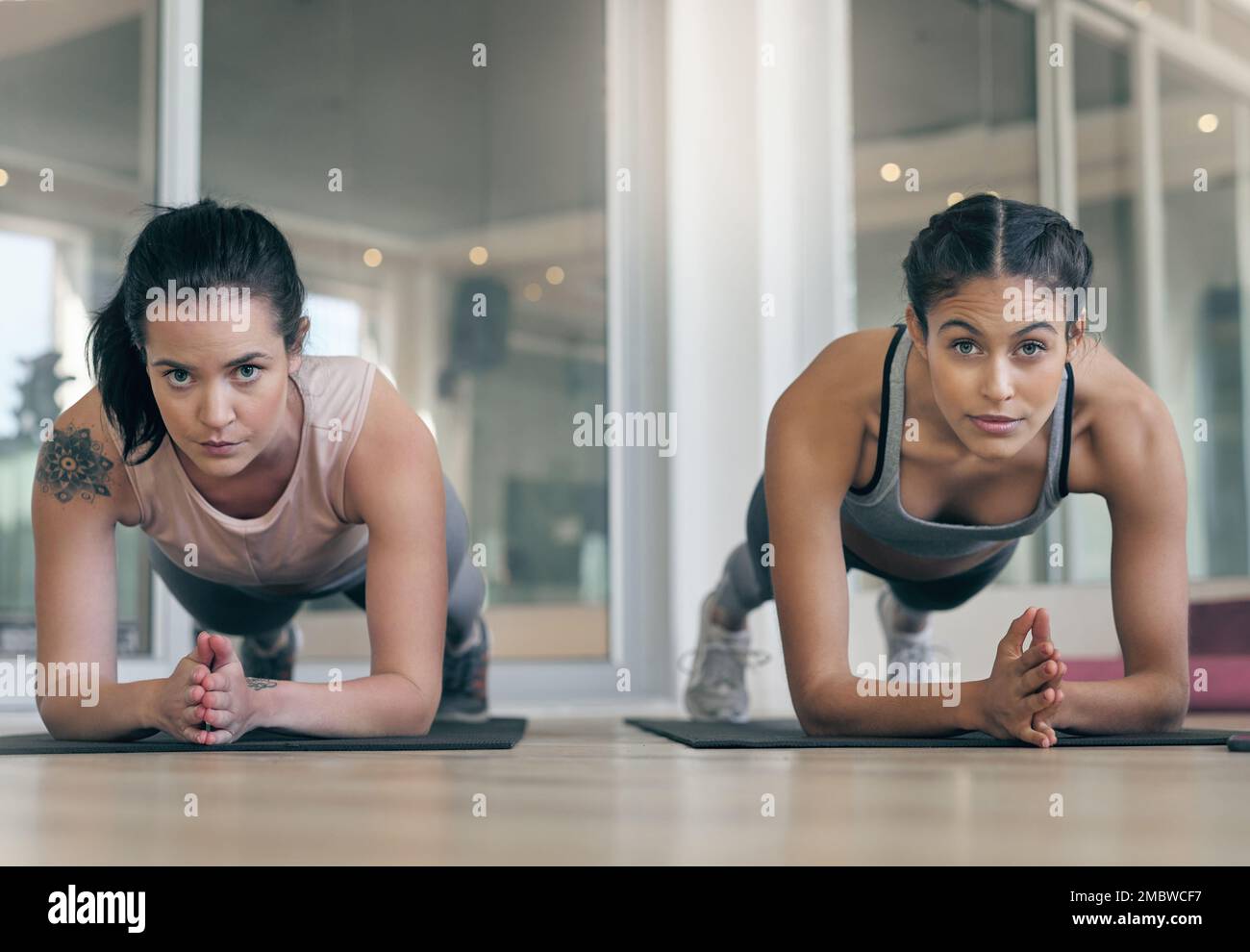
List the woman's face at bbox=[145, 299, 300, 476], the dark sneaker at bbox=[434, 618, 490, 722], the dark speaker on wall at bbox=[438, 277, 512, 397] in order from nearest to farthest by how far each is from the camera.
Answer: the woman's face at bbox=[145, 299, 300, 476] → the dark sneaker at bbox=[434, 618, 490, 722] → the dark speaker on wall at bbox=[438, 277, 512, 397]

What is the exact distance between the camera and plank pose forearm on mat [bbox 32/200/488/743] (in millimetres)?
1561

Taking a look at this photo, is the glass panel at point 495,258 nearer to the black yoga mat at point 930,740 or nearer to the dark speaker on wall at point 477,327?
the dark speaker on wall at point 477,327

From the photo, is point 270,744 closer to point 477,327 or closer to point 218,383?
point 218,383

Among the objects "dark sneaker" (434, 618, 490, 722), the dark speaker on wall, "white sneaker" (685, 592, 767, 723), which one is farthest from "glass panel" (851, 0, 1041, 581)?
"dark sneaker" (434, 618, 490, 722)

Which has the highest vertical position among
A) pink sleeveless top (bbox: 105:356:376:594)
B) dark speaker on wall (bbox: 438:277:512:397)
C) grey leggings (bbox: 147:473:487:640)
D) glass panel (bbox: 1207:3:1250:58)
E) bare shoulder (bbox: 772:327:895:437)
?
glass panel (bbox: 1207:3:1250:58)

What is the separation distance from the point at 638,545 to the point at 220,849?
281cm

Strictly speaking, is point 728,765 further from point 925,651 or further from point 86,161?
point 86,161

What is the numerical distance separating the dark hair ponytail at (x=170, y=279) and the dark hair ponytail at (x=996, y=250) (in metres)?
0.80

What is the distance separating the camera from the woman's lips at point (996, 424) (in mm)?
1590

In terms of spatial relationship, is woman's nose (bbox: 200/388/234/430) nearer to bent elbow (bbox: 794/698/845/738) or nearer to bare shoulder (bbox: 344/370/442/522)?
bare shoulder (bbox: 344/370/442/522)

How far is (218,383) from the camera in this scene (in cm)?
156

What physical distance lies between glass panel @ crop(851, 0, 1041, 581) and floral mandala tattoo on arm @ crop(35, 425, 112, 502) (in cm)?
259

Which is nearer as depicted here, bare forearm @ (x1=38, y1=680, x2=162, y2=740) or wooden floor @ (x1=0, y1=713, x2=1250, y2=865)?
wooden floor @ (x1=0, y1=713, x2=1250, y2=865)
